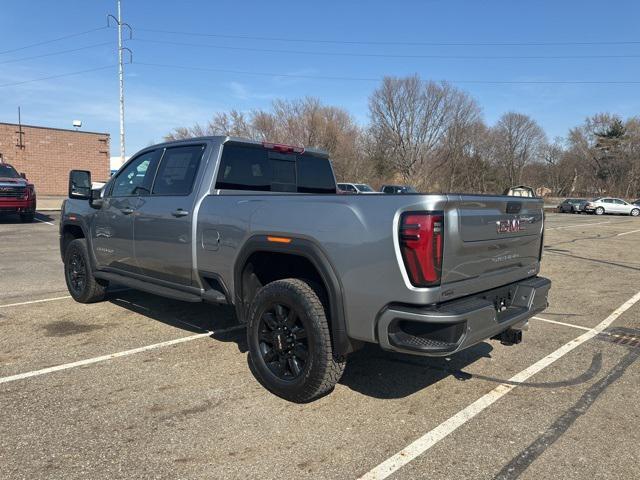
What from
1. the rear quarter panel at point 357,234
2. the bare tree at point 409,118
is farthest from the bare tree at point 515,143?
the rear quarter panel at point 357,234

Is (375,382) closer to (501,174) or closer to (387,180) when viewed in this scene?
(387,180)

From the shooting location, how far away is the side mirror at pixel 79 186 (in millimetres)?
5945

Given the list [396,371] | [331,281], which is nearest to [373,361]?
[396,371]

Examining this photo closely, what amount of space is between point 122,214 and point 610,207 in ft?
150

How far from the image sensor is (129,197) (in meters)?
5.41

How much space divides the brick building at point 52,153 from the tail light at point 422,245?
124ft

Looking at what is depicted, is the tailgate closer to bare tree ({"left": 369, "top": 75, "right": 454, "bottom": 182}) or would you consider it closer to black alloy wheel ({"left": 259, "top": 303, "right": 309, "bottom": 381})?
black alloy wheel ({"left": 259, "top": 303, "right": 309, "bottom": 381})

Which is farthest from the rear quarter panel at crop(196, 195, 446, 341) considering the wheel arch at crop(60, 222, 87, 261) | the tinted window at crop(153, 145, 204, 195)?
the wheel arch at crop(60, 222, 87, 261)

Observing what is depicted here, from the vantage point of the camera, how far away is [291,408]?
3633mm

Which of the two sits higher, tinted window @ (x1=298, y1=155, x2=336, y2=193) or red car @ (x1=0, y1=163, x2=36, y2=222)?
tinted window @ (x1=298, y1=155, x2=336, y2=193)

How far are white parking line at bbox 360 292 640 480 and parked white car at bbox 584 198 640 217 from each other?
42110mm

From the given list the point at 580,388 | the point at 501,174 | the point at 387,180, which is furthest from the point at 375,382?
the point at 501,174

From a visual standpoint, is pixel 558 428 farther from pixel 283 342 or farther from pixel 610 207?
pixel 610 207

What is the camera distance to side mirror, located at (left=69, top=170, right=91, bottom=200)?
19.5 ft
